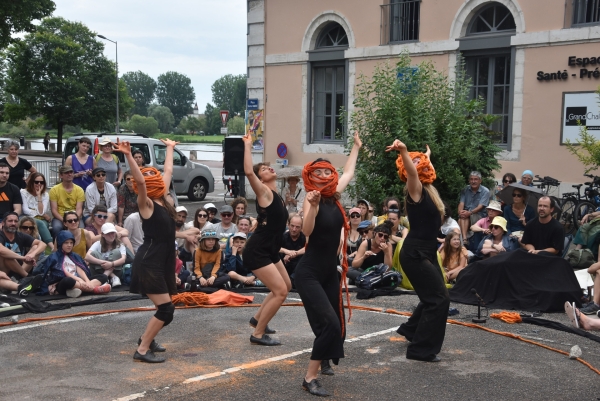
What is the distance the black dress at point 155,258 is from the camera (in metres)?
7.01

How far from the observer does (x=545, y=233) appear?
10.4 metres

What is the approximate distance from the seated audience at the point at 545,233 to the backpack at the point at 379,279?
1.87 meters

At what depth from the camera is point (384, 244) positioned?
432 inches

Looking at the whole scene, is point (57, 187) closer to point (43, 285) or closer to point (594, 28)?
point (43, 285)

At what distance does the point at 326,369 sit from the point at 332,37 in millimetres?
15912

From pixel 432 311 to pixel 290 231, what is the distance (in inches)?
168

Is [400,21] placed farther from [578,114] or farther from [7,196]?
[7,196]

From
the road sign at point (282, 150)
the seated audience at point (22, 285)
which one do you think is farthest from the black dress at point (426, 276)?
the road sign at point (282, 150)

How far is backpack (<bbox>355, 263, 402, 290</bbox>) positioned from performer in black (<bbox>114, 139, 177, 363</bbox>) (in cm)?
404

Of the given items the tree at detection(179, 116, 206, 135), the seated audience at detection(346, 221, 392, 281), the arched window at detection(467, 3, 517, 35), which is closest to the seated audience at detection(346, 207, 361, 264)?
the seated audience at detection(346, 221, 392, 281)

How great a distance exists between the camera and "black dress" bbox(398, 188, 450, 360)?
23.5 ft

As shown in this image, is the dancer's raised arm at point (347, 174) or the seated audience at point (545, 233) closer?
the dancer's raised arm at point (347, 174)

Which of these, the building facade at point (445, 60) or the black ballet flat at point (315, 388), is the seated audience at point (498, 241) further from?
the building facade at point (445, 60)

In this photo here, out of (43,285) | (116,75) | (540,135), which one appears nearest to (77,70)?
(116,75)
